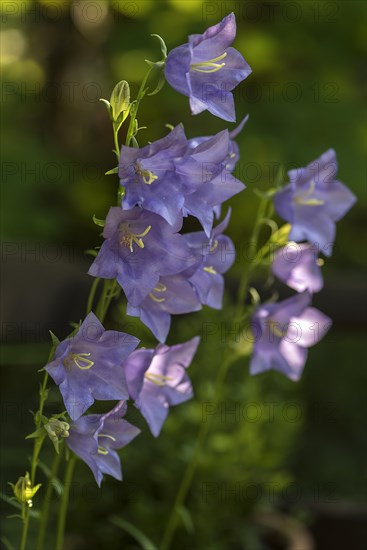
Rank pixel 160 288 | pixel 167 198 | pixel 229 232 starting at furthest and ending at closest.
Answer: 1. pixel 229 232
2. pixel 160 288
3. pixel 167 198

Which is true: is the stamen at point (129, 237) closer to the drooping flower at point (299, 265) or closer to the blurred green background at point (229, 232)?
the drooping flower at point (299, 265)

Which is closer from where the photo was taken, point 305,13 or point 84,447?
point 84,447

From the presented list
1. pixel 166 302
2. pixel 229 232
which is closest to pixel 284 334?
pixel 166 302

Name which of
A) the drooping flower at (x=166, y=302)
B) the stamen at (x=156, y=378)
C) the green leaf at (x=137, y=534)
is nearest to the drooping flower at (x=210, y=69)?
the drooping flower at (x=166, y=302)

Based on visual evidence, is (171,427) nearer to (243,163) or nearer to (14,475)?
(14,475)

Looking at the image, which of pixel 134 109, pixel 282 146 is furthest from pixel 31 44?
pixel 134 109

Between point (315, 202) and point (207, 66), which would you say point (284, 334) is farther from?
point (207, 66)
